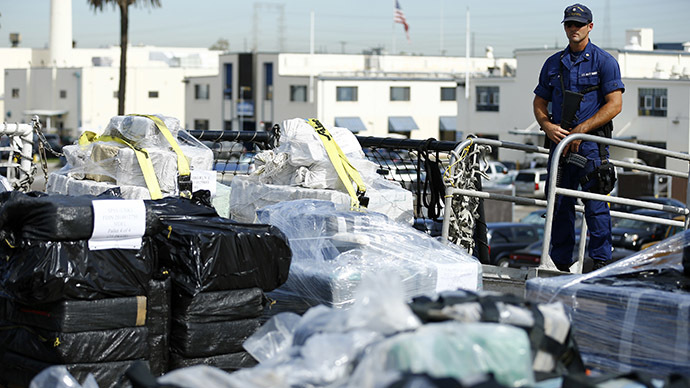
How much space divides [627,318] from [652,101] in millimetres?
53315

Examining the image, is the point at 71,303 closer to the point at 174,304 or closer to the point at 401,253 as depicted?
the point at 174,304

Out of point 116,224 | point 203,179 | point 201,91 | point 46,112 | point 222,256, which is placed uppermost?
point 201,91

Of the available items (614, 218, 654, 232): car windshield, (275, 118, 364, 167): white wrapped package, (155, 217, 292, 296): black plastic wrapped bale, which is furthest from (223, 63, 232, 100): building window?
(155, 217, 292, 296): black plastic wrapped bale

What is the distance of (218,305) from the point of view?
4301 millimetres

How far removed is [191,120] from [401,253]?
80499 millimetres

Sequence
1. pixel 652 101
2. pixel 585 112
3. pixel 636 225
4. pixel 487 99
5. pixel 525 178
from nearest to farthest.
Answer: pixel 585 112, pixel 636 225, pixel 525 178, pixel 652 101, pixel 487 99

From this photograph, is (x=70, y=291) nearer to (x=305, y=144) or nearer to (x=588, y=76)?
(x=305, y=144)

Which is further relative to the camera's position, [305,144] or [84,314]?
[305,144]

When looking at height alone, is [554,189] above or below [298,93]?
below

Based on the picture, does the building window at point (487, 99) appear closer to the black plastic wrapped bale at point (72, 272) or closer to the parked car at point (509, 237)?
the parked car at point (509, 237)

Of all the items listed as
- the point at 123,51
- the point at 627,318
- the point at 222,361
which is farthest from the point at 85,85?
the point at 627,318

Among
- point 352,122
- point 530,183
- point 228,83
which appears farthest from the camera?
point 228,83

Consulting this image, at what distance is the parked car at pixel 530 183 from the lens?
42812mm

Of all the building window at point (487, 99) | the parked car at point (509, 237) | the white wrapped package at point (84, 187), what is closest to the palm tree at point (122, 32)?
the parked car at point (509, 237)
